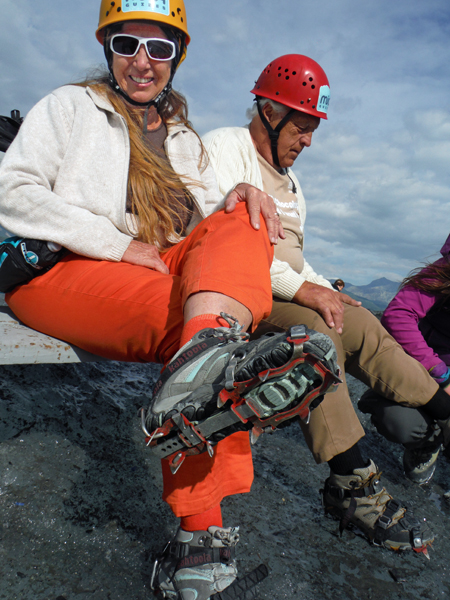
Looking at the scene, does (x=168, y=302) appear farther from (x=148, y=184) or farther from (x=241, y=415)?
(x=148, y=184)

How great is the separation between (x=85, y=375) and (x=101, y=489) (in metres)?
0.95

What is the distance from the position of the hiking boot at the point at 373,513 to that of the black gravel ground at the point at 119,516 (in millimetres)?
57

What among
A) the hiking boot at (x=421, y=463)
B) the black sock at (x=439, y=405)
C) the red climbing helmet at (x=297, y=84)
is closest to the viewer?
the black sock at (x=439, y=405)

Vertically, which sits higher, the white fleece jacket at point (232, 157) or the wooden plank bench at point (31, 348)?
the white fleece jacket at point (232, 157)

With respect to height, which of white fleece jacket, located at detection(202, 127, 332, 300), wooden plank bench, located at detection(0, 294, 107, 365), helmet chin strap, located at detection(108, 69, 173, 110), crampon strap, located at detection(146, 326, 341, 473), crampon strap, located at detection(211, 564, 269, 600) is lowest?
crampon strap, located at detection(211, 564, 269, 600)

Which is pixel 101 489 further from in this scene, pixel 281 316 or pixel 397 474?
pixel 397 474

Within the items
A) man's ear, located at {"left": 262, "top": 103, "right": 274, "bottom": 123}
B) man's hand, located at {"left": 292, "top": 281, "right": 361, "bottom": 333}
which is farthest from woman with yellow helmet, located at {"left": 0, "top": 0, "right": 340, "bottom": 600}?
man's ear, located at {"left": 262, "top": 103, "right": 274, "bottom": 123}

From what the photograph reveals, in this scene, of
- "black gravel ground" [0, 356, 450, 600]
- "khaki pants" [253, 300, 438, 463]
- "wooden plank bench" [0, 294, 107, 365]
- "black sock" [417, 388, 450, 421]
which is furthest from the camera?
"black sock" [417, 388, 450, 421]

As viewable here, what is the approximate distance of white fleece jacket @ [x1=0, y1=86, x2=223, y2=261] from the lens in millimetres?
1538

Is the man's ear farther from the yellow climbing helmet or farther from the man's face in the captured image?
the yellow climbing helmet

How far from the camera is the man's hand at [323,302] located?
1.93m

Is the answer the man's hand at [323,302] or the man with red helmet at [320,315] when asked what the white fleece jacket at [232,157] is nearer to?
the man with red helmet at [320,315]

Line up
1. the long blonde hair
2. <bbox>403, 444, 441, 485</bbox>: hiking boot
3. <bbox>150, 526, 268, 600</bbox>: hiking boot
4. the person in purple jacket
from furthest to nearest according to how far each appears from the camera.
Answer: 1. <bbox>403, 444, 441, 485</bbox>: hiking boot
2. the person in purple jacket
3. the long blonde hair
4. <bbox>150, 526, 268, 600</bbox>: hiking boot

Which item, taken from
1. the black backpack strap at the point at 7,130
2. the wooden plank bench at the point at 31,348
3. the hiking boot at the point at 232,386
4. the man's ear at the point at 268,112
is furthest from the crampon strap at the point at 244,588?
the man's ear at the point at 268,112
